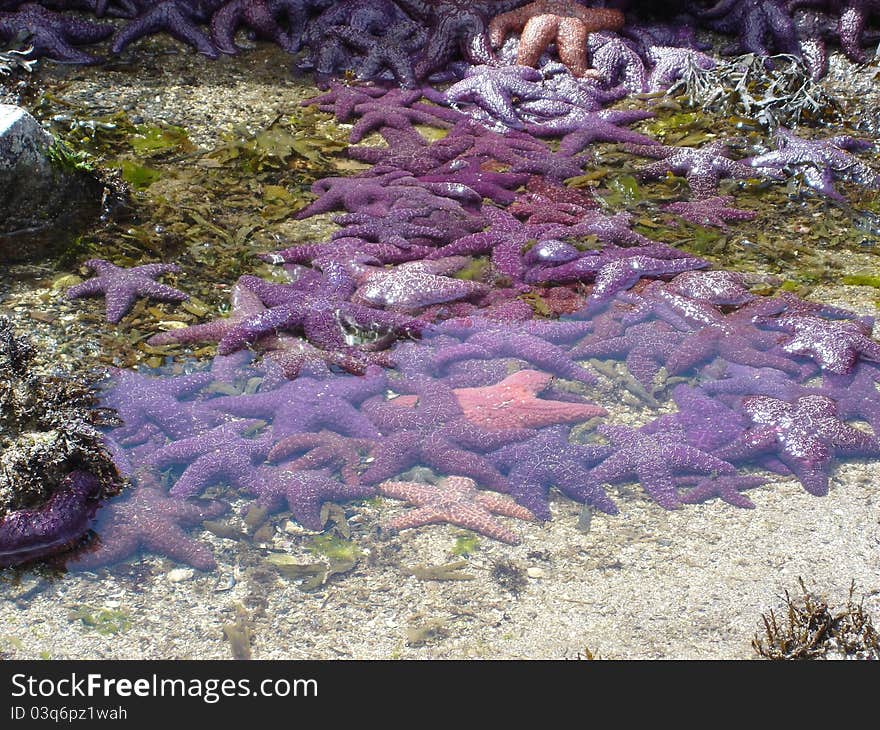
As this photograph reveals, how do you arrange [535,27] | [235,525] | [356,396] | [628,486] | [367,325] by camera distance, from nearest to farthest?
1. [235,525]
2. [628,486]
3. [356,396]
4. [367,325]
5. [535,27]

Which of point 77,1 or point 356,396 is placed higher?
point 77,1

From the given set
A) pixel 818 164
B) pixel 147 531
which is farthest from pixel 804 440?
pixel 818 164

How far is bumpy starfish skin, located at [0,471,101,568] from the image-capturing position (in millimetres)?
4215

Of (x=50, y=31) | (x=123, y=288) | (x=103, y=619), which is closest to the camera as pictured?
(x=103, y=619)

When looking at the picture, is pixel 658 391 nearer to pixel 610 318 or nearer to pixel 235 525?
pixel 610 318

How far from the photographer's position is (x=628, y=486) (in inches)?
189

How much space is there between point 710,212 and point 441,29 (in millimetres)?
4092

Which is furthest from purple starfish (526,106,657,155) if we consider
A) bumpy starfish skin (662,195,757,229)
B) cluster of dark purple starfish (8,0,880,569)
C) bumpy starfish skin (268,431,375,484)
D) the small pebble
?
the small pebble

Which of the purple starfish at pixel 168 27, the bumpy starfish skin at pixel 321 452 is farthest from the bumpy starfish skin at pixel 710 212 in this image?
the purple starfish at pixel 168 27

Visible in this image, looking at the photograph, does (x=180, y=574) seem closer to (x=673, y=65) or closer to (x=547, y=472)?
(x=547, y=472)

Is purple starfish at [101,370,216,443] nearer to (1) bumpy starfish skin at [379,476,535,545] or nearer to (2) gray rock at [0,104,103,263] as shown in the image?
(1) bumpy starfish skin at [379,476,535,545]

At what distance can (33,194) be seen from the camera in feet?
22.8

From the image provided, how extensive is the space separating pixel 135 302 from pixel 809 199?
17.6 ft

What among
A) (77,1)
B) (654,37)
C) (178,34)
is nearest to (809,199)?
(654,37)
